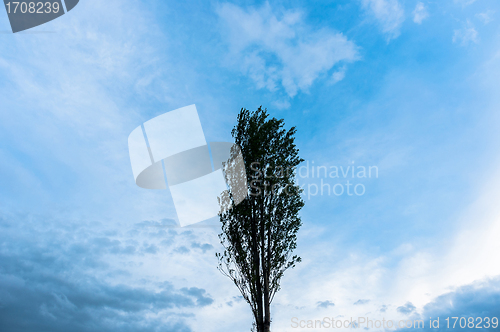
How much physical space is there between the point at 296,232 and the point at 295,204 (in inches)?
49.2

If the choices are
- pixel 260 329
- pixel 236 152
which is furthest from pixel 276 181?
pixel 260 329

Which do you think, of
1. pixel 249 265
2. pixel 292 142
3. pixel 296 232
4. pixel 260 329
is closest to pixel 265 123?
pixel 292 142

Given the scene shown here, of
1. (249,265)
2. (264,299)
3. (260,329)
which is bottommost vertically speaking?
(260,329)

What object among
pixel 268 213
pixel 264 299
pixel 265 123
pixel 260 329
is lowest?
pixel 260 329

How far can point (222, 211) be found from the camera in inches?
525

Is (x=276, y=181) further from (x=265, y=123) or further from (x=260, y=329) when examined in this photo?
Result: (x=260, y=329)

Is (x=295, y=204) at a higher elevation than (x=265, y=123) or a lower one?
lower

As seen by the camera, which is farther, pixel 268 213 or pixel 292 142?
pixel 292 142

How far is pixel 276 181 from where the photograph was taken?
12.8 meters

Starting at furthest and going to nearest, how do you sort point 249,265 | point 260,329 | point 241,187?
point 241,187, point 249,265, point 260,329

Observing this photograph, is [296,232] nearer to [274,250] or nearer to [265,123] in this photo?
[274,250]

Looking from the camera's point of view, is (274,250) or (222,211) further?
(222,211)

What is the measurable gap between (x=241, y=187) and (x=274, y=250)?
10.2ft

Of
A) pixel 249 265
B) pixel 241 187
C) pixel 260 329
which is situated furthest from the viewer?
pixel 241 187
